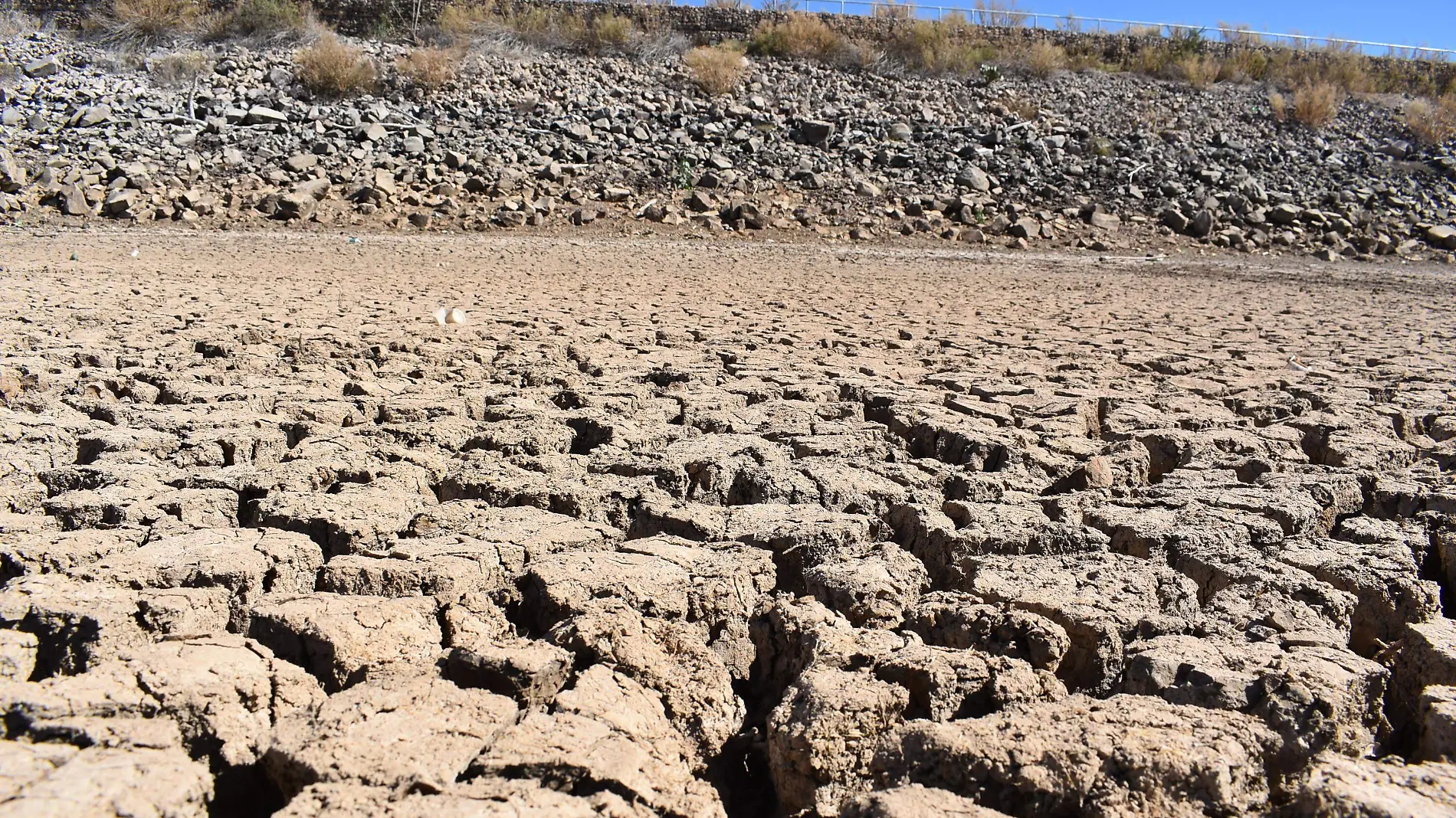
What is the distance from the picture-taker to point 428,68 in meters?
15.1

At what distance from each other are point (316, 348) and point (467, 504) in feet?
7.01

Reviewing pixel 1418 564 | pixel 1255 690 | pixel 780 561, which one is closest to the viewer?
pixel 1255 690

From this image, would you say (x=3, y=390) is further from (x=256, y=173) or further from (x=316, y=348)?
(x=256, y=173)

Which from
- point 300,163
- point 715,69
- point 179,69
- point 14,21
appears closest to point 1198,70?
point 715,69

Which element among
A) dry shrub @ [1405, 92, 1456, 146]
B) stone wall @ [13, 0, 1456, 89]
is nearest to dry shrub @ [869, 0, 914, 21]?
stone wall @ [13, 0, 1456, 89]

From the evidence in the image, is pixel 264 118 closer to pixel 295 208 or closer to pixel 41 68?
pixel 295 208

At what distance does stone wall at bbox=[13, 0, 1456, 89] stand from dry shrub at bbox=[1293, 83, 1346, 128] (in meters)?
2.61

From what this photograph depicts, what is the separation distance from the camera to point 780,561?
2.14 meters

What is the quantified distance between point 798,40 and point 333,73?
8.20m

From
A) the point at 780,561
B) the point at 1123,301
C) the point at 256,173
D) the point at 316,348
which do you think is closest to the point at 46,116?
the point at 256,173

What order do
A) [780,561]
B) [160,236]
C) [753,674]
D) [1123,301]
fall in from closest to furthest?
[753,674]
[780,561]
[1123,301]
[160,236]

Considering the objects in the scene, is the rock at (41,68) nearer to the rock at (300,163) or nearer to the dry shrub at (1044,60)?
the rock at (300,163)

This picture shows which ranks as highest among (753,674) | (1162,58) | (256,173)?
(1162,58)

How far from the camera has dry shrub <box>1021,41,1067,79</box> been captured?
18.4 metres
